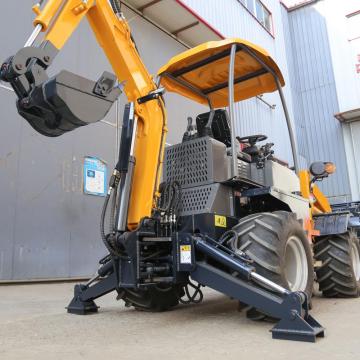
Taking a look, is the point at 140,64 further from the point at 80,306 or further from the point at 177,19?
the point at 177,19

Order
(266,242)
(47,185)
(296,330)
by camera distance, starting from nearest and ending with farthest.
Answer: (296,330) < (266,242) < (47,185)

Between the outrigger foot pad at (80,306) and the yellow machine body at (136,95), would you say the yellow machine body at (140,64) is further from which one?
the outrigger foot pad at (80,306)

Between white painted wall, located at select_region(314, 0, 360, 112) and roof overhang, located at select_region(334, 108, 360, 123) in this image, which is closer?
roof overhang, located at select_region(334, 108, 360, 123)

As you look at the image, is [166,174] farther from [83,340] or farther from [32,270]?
[32,270]

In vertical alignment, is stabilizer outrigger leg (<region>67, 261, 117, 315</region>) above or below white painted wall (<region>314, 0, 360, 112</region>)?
below

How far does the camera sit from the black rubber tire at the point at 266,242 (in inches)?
126

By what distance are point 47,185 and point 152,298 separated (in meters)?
4.30

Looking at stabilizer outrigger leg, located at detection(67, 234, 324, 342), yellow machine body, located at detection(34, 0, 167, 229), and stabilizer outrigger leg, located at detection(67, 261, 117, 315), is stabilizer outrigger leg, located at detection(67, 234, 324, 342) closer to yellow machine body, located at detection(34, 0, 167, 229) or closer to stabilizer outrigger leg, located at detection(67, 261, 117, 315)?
stabilizer outrigger leg, located at detection(67, 261, 117, 315)

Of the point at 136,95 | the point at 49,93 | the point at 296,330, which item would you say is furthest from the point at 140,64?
the point at 296,330

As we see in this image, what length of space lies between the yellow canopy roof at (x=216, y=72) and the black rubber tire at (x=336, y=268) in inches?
80.4

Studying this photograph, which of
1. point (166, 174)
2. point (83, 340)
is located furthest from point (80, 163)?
point (83, 340)

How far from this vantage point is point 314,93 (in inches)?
746

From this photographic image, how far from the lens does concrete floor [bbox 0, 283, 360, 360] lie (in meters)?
2.44

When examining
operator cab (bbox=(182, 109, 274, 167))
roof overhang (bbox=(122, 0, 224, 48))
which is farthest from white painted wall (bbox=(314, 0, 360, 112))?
operator cab (bbox=(182, 109, 274, 167))
